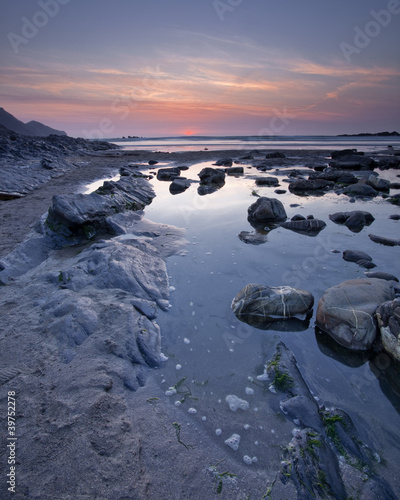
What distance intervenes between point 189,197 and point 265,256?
23.2 feet

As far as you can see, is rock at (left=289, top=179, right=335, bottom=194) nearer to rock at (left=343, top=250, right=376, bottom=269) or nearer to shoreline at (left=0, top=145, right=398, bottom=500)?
rock at (left=343, top=250, right=376, bottom=269)

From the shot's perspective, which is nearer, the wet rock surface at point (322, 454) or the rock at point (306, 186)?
the wet rock surface at point (322, 454)

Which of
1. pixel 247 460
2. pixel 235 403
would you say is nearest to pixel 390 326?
pixel 235 403

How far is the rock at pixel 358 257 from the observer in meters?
5.58

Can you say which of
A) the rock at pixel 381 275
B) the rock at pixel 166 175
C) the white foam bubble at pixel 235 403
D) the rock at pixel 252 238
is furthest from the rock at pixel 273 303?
the rock at pixel 166 175

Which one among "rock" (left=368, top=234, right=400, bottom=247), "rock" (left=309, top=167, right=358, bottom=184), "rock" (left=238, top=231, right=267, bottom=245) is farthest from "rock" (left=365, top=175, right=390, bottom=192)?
"rock" (left=238, top=231, right=267, bottom=245)

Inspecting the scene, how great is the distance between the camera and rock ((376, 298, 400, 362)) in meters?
3.24

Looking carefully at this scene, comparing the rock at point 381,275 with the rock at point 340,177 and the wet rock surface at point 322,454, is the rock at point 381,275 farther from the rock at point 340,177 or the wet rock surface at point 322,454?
the rock at point 340,177

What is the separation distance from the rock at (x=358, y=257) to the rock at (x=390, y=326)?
90.1 inches

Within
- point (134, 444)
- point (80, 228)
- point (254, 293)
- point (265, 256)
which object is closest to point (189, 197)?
point (80, 228)

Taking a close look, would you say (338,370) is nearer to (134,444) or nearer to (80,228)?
(134,444)

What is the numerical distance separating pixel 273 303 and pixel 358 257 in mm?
2904

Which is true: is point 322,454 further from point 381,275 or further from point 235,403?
point 381,275

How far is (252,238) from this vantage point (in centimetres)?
711
